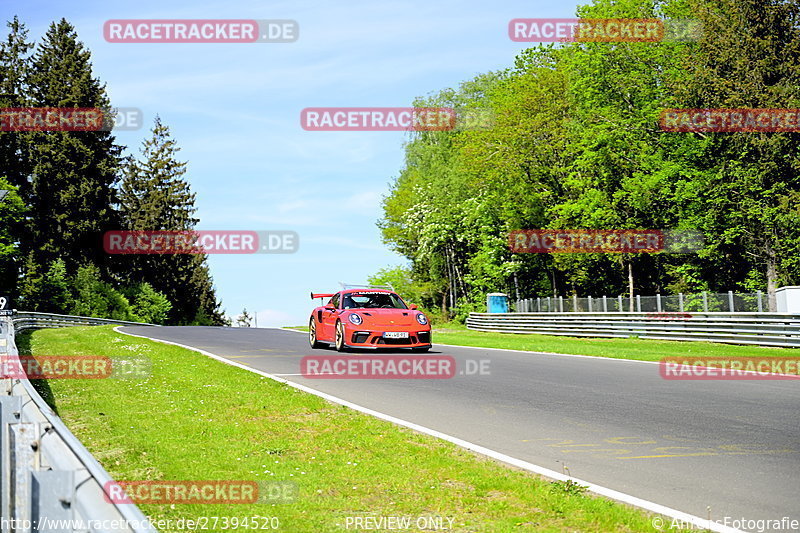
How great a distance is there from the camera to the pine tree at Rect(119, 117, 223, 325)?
79.6m

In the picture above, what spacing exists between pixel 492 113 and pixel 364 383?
41.4 metres

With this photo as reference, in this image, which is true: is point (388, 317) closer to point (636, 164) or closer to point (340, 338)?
point (340, 338)

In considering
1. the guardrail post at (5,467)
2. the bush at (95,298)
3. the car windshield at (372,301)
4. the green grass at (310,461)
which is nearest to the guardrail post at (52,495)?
the guardrail post at (5,467)

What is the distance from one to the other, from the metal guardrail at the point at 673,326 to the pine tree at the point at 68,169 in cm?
4072

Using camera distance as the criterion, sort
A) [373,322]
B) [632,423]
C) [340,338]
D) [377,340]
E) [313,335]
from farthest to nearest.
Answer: [313,335]
[340,338]
[373,322]
[377,340]
[632,423]

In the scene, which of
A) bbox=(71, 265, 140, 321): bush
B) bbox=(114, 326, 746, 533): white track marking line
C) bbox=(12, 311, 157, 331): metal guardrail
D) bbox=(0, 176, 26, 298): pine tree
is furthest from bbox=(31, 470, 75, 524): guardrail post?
bbox=(71, 265, 140, 321): bush

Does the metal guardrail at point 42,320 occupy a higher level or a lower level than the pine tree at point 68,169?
lower

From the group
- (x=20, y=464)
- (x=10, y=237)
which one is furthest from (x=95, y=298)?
(x=20, y=464)

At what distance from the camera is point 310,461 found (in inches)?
279

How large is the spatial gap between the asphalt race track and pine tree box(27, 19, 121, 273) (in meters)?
54.5

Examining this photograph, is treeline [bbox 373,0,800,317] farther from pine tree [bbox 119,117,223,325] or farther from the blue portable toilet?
pine tree [bbox 119,117,223,325]

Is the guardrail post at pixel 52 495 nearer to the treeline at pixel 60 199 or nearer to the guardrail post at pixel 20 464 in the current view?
the guardrail post at pixel 20 464

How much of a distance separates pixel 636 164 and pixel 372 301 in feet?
93.1

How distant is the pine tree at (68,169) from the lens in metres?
65.2
